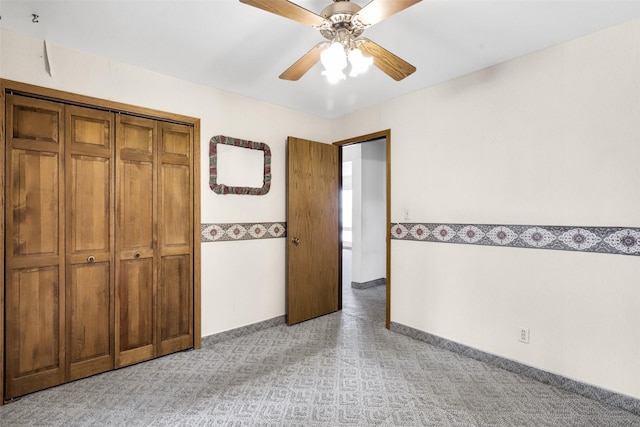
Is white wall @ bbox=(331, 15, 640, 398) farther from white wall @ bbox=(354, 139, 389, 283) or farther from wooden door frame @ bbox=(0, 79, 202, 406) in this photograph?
wooden door frame @ bbox=(0, 79, 202, 406)

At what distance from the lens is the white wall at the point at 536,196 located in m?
2.11

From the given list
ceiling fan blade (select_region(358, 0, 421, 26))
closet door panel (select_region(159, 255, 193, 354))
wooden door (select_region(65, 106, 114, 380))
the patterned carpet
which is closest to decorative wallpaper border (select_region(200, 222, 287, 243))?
closet door panel (select_region(159, 255, 193, 354))

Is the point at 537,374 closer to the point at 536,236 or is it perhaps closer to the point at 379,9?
the point at 536,236

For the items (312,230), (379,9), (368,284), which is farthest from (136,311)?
(368,284)

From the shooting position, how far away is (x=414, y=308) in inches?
129

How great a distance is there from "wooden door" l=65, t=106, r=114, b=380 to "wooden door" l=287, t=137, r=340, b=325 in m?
1.72

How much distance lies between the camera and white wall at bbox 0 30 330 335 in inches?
92.6

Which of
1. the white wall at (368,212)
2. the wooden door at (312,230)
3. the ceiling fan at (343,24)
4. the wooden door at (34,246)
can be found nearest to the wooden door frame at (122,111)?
the wooden door at (34,246)

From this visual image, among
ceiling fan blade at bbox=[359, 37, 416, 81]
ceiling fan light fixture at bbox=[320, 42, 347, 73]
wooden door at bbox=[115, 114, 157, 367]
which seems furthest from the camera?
wooden door at bbox=[115, 114, 157, 367]

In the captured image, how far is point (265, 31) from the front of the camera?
2.16m

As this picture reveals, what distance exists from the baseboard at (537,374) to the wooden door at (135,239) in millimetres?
2472

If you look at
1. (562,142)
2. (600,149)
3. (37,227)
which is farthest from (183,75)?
(600,149)

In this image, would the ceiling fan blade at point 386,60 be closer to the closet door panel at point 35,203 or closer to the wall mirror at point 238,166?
the wall mirror at point 238,166

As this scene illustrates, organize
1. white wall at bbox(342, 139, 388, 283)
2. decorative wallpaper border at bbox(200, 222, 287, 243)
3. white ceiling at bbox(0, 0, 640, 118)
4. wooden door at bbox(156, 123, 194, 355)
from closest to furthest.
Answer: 1. white ceiling at bbox(0, 0, 640, 118)
2. wooden door at bbox(156, 123, 194, 355)
3. decorative wallpaper border at bbox(200, 222, 287, 243)
4. white wall at bbox(342, 139, 388, 283)
